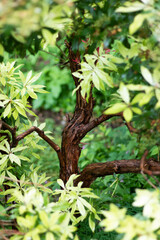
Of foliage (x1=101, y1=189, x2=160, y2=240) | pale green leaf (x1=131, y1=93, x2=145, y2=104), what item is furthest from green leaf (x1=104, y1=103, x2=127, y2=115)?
foliage (x1=101, y1=189, x2=160, y2=240)

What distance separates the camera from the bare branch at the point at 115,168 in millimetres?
1411

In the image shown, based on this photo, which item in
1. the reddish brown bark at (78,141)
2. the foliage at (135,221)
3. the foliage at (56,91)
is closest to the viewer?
the foliage at (135,221)

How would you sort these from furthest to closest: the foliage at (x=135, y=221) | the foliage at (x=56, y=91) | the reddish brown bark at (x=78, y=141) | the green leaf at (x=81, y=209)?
1. the foliage at (x=56, y=91)
2. the reddish brown bark at (x=78, y=141)
3. the green leaf at (x=81, y=209)
4. the foliage at (x=135, y=221)

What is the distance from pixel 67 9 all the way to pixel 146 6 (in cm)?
26

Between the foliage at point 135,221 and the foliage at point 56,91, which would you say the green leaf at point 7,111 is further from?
the foliage at point 56,91

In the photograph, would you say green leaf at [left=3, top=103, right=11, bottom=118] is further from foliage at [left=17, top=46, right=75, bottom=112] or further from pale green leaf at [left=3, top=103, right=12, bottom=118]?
foliage at [left=17, top=46, right=75, bottom=112]

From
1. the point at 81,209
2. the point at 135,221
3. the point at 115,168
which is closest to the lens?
the point at 135,221

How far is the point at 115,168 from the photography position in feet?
4.98

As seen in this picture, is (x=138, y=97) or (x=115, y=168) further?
(x=115, y=168)

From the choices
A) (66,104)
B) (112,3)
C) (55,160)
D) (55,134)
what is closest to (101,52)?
(112,3)

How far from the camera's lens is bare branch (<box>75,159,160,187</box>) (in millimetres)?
1411

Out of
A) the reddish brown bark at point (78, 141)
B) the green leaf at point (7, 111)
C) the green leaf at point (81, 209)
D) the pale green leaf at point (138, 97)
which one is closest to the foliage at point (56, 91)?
the reddish brown bark at point (78, 141)

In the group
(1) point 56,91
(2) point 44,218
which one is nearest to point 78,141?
(2) point 44,218

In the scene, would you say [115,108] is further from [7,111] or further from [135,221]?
[7,111]
